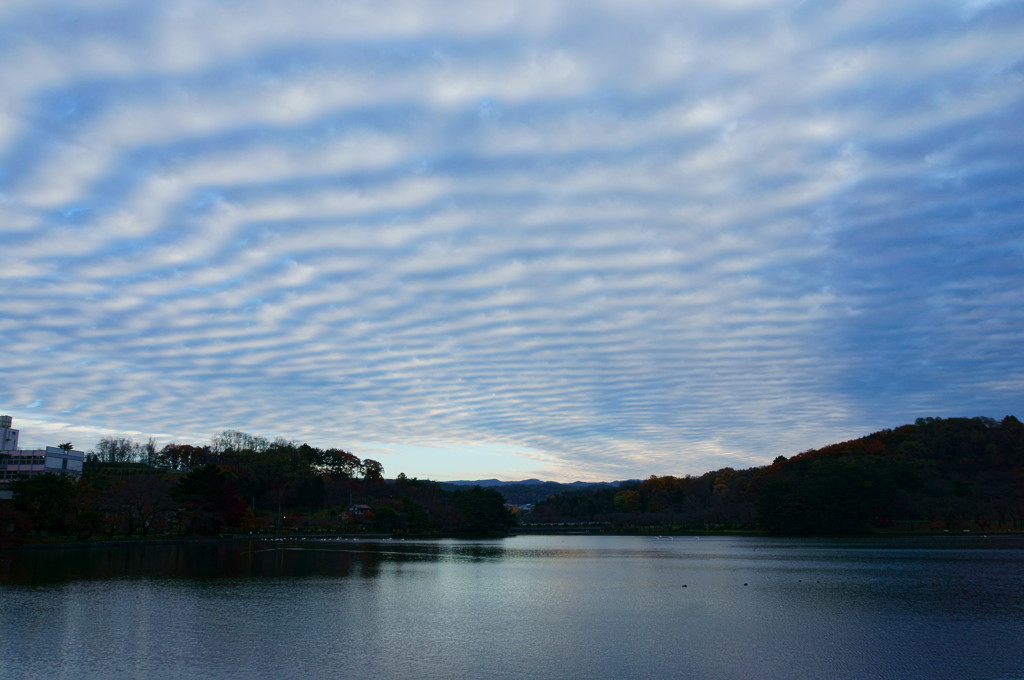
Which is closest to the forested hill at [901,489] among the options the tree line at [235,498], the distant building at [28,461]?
the tree line at [235,498]

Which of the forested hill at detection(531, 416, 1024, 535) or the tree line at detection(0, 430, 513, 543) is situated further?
the forested hill at detection(531, 416, 1024, 535)

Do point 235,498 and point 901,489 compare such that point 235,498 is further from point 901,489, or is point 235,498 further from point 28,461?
point 901,489

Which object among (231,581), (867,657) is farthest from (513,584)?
(867,657)

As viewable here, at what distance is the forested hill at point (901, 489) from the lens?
80.2m

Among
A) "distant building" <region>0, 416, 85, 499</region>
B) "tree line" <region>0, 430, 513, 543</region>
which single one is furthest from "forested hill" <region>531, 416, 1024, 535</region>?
"distant building" <region>0, 416, 85, 499</region>

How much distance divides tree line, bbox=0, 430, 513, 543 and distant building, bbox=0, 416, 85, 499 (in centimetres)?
312

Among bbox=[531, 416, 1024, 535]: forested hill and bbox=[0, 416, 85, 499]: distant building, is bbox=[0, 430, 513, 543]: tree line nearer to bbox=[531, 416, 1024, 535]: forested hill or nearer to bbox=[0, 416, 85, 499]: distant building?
bbox=[0, 416, 85, 499]: distant building

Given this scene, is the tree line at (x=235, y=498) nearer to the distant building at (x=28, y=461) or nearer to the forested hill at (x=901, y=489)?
the distant building at (x=28, y=461)

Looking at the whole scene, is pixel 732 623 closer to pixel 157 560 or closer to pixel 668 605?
pixel 668 605

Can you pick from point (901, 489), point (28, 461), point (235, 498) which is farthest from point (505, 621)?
point (28, 461)

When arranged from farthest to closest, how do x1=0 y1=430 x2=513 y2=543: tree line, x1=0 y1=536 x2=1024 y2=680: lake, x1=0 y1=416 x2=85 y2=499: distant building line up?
x1=0 y1=416 x2=85 y2=499: distant building → x1=0 y1=430 x2=513 y2=543: tree line → x1=0 y1=536 x2=1024 y2=680: lake

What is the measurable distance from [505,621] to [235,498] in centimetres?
5553

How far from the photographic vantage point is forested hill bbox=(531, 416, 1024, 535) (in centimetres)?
8019

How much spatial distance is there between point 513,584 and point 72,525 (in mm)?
37122
